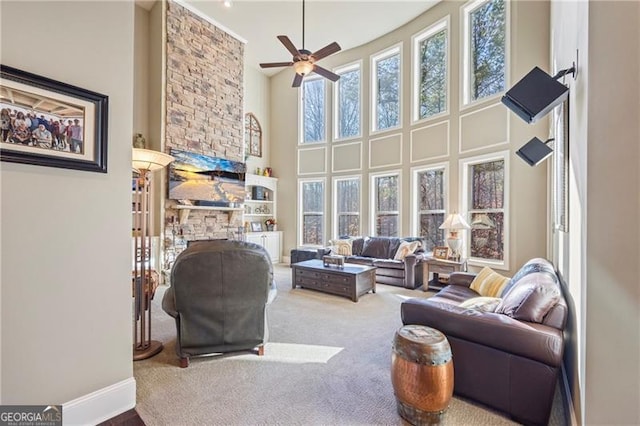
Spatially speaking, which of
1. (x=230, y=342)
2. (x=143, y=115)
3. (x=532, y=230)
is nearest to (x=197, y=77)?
(x=143, y=115)

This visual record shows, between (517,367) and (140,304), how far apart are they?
10.3 feet

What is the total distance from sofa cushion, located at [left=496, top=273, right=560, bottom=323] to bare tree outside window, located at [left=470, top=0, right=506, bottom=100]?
412 centimetres

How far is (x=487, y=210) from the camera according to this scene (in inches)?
200

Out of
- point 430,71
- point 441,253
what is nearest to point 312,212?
point 441,253

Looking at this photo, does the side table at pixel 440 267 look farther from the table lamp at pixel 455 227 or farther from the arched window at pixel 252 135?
the arched window at pixel 252 135

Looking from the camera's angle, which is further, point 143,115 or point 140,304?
point 143,115

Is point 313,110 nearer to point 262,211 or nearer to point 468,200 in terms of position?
point 262,211

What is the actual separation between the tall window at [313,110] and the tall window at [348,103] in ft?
1.58

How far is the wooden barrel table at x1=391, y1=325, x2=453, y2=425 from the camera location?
1712mm

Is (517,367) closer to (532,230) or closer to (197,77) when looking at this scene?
(532,230)

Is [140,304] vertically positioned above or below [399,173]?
below

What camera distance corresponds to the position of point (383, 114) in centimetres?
682

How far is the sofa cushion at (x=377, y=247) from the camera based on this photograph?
601cm

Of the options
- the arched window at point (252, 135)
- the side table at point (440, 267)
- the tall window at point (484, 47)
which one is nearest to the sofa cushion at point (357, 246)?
the side table at point (440, 267)
